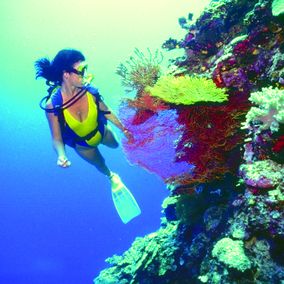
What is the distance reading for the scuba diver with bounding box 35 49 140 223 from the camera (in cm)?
531

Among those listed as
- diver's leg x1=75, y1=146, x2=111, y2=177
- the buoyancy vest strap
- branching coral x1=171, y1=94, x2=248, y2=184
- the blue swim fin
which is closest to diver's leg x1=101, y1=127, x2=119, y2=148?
diver's leg x1=75, y1=146, x2=111, y2=177

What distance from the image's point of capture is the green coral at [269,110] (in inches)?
137

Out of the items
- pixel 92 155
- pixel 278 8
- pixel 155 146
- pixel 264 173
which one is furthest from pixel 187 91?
pixel 92 155

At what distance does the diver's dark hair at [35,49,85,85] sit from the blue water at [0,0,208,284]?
43.9 metres

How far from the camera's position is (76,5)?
239 feet

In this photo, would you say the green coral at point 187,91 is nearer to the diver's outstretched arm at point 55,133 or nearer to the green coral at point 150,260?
the diver's outstretched arm at point 55,133

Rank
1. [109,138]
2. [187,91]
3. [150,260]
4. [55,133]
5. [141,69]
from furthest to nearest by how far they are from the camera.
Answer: [109,138]
[150,260]
[141,69]
[55,133]
[187,91]

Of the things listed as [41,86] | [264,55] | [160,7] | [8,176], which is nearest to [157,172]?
[264,55]

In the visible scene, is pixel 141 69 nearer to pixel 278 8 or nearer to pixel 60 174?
pixel 278 8

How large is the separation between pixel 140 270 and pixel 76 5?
74354 mm

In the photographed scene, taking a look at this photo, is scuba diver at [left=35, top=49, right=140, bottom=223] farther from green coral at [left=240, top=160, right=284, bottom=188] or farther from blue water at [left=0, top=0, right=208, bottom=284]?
blue water at [left=0, top=0, right=208, bottom=284]

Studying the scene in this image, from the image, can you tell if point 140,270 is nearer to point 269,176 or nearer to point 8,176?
point 269,176

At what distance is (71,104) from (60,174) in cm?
10550

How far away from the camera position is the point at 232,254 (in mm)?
3699
